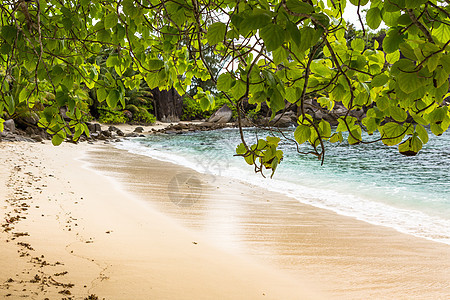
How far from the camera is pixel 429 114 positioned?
155 cm

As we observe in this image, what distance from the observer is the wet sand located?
11.2 ft

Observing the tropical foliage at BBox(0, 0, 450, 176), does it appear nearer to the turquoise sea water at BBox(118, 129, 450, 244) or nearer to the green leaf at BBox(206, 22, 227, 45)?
the green leaf at BBox(206, 22, 227, 45)

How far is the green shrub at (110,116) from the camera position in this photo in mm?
34406

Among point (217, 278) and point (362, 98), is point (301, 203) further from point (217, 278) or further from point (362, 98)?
point (362, 98)

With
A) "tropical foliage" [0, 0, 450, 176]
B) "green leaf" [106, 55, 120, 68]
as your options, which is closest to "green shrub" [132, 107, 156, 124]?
"green leaf" [106, 55, 120, 68]

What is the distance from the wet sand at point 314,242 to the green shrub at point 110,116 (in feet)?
92.1

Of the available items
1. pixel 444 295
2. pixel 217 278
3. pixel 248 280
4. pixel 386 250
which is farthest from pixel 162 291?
pixel 386 250

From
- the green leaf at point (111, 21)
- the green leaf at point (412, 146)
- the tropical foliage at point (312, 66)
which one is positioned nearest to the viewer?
the tropical foliage at point (312, 66)

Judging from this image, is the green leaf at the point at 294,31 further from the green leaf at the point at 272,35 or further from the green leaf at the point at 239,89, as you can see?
the green leaf at the point at 239,89

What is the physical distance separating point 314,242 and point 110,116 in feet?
106

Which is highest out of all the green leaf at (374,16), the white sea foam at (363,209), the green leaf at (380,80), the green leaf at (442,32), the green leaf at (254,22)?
the green leaf at (374,16)

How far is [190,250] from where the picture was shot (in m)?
3.74

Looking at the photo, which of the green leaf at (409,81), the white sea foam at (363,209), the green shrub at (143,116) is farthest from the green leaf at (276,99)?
the green shrub at (143,116)

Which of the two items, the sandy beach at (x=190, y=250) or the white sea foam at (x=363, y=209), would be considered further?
the white sea foam at (x=363, y=209)
